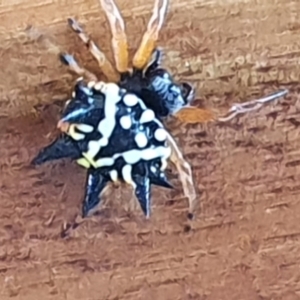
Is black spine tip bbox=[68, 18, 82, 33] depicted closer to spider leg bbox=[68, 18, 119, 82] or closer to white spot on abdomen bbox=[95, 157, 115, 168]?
spider leg bbox=[68, 18, 119, 82]

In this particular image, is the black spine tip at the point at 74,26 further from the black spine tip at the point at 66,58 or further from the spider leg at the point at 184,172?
the spider leg at the point at 184,172

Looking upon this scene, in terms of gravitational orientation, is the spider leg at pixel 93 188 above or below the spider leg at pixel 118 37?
below

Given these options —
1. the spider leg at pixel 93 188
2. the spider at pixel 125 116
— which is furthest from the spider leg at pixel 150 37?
the spider leg at pixel 93 188

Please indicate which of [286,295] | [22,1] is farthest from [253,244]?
[22,1]

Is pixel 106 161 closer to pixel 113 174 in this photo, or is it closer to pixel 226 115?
pixel 113 174

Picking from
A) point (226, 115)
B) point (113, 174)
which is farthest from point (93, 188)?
point (226, 115)
